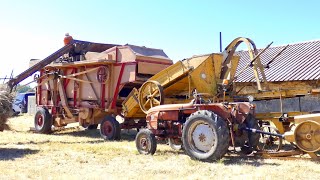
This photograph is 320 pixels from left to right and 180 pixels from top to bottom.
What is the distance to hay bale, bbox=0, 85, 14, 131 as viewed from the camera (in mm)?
8742

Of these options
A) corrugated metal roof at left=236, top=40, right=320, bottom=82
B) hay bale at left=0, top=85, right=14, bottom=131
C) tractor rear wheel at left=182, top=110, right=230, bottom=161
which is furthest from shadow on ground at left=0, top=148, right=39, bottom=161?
corrugated metal roof at left=236, top=40, right=320, bottom=82

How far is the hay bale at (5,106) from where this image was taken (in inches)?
344

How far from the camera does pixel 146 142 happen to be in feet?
26.8

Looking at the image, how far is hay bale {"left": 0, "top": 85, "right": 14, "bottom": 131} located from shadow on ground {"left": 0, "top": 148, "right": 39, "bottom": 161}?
64cm

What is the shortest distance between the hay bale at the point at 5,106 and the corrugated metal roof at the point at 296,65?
34.6ft

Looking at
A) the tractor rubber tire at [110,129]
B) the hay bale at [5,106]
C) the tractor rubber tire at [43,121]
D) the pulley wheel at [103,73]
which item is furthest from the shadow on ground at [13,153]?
the tractor rubber tire at [43,121]

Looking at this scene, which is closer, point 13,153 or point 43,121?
point 13,153

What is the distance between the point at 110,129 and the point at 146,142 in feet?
12.2

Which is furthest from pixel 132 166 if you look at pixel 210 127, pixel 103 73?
pixel 103 73

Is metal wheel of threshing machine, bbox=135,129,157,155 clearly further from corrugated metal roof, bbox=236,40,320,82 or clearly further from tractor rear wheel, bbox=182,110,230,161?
corrugated metal roof, bbox=236,40,320,82

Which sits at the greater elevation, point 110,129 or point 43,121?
point 43,121

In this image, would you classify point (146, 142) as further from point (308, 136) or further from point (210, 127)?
point (308, 136)

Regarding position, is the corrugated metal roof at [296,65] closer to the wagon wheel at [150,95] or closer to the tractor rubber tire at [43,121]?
the wagon wheel at [150,95]

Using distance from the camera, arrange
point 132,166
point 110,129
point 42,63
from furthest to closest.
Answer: point 42,63 → point 110,129 → point 132,166
